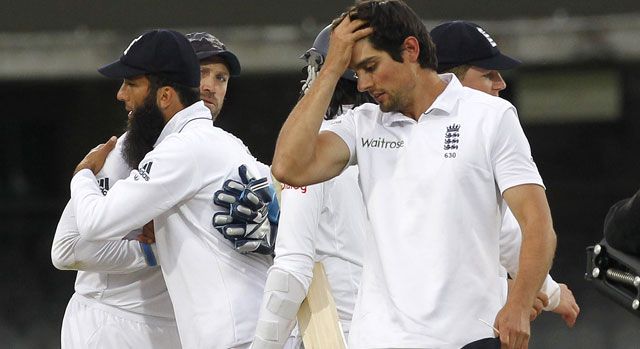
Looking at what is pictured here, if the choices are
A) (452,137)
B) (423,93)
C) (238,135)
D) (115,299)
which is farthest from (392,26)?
(238,135)

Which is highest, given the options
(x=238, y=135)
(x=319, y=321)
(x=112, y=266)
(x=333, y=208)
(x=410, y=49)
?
(x=410, y=49)

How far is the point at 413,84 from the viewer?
138 inches

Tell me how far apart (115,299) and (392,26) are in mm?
1562

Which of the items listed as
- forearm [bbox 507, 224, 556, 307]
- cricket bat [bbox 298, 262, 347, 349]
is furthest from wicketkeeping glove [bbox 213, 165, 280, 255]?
forearm [bbox 507, 224, 556, 307]

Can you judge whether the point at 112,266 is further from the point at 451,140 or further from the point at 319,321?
the point at 451,140

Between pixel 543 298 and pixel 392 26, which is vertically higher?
pixel 392 26

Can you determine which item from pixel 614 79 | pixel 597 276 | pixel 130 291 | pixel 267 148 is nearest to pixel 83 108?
pixel 267 148

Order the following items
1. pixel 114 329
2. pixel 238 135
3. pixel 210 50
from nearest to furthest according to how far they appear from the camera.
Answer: pixel 114 329 < pixel 210 50 < pixel 238 135

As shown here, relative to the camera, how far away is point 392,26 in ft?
11.4

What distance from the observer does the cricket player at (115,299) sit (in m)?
4.37

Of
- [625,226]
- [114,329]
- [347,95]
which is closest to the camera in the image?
[625,226]

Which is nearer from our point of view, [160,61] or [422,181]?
[422,181]

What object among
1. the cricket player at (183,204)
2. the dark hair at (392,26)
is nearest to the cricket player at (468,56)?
the cricket player at (183,204)

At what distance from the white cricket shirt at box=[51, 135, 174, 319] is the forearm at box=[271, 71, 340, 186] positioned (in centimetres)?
101
